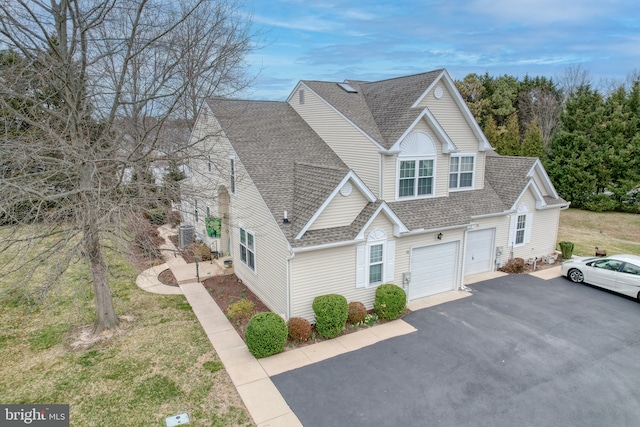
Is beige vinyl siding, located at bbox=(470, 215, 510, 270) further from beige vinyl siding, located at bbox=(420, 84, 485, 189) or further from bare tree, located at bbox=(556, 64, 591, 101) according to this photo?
bare tree, located at bbox=(556, 64, 591, 101)

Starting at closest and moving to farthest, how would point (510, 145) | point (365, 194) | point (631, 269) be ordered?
point (365, 194)
point (631, 269)
point (510, 145)

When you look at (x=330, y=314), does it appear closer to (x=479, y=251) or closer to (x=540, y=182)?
(x=479, y=251)

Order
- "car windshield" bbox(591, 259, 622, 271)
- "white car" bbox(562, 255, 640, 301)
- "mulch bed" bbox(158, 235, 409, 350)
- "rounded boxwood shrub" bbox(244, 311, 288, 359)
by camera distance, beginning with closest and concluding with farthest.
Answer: "rounded boxwood shrub" bbox(244, 311, 288, 359)
"mulch bed" bbox(158, 235, 409, 350)
"white car" bbox(562, 255, 640, 301)
"car windshield" bbox(591, 259, 622, 271)

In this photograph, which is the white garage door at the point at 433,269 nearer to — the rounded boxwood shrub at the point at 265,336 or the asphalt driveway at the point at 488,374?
the asphalt driveway at the point at 488,374

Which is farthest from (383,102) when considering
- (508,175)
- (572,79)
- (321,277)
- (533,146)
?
(572,79)

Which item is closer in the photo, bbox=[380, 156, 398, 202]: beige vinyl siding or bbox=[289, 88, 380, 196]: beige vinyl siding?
bbox=[380, 156, 398, 202]: beige vinyl siding

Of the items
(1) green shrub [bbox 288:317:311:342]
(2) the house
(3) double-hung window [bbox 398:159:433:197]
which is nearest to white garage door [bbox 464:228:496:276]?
(2) the house
